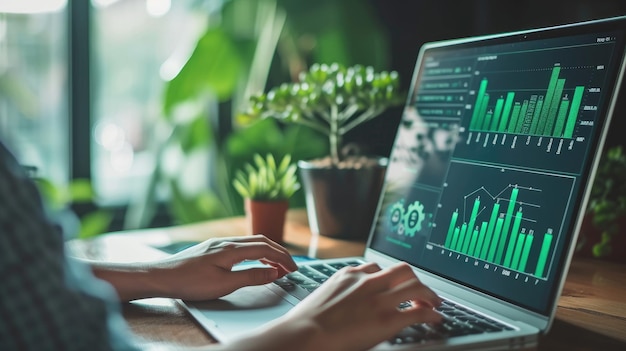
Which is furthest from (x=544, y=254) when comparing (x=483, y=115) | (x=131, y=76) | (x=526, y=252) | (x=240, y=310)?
(x=131, y=76)

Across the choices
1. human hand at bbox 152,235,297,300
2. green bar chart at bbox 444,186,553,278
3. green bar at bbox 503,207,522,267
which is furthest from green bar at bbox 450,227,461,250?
human hand at bbox 152,235,297,300

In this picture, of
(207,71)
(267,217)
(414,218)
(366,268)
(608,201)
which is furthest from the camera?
(207,71)

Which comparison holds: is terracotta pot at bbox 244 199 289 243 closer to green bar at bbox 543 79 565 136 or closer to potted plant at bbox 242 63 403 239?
potted plant at bbox 242 63 403 239

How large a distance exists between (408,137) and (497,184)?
27cm

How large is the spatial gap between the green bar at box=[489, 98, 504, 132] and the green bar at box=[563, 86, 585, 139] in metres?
0.12

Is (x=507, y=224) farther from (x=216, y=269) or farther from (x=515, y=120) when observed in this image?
(x=216, y=269)

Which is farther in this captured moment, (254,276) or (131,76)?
(131,76)

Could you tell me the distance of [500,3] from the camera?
5.96 feet

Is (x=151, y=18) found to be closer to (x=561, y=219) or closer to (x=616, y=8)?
(x=616, y=8)

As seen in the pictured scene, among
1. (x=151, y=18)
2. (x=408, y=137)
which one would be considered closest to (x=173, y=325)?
(x=408, y=137)

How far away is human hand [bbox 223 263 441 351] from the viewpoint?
0.59 meters

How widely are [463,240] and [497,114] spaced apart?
0.59 feet

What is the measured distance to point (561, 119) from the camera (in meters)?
0.79

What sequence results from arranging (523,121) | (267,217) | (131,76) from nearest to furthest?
(523,121)
(267,217)
(131,76)
